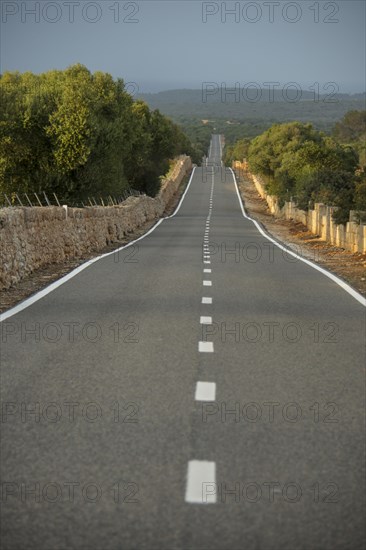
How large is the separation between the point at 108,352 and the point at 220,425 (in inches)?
126

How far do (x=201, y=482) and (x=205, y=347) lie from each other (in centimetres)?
471

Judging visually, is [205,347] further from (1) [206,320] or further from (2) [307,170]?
(2) [307,170]

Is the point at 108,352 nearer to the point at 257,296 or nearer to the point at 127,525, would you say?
the point at 127,525

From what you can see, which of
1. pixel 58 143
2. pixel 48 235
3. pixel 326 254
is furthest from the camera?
pixel 58 143

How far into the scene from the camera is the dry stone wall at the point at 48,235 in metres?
17.5

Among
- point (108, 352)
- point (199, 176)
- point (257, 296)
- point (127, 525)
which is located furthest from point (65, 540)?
point (199, 176)

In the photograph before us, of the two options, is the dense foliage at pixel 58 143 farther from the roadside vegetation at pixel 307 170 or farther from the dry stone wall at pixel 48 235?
the dry stone wall at pixel 48 235

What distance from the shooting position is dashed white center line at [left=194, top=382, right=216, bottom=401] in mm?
7688

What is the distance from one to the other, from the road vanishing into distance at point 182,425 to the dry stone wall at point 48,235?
3.67 metres

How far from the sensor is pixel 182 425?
682 centimetres

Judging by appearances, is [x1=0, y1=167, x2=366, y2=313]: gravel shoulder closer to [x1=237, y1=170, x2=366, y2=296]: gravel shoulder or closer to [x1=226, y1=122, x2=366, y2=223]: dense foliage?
[x1=237, y1=170, x2=366, y2=296]: gravel shoulder

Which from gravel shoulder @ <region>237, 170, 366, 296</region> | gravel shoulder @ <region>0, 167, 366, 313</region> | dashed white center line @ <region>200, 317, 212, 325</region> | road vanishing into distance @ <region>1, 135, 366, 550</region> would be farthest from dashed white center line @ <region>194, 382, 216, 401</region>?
gravel shoulder @ <region>237, 170, 366, 296</region>

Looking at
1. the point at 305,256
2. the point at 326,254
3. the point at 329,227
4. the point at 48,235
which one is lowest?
the point at 326,254

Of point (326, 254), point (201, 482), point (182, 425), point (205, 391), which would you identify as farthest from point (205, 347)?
point (326, 254)
